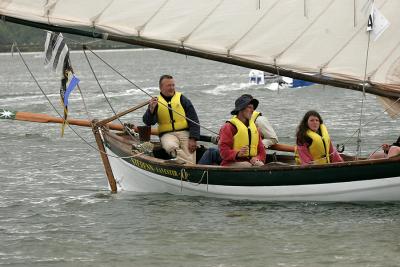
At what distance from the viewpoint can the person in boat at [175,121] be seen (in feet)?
42.8

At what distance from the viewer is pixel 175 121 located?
13.2 metres

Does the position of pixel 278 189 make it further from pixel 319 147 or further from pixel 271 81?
pixel 271 81

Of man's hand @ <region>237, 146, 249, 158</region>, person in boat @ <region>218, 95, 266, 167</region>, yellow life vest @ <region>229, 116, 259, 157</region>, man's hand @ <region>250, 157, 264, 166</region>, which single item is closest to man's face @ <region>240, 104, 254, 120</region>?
person in boat @ <region>218, 95, 266, 167</region>

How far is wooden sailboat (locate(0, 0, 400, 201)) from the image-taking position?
10680mm

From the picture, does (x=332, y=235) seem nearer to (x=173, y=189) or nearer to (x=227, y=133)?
(x=227, y=133)

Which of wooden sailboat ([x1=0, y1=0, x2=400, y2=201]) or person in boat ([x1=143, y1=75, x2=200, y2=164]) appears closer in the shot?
wooden sailboat ([x1=0, y1=0, x2=400, y2=201])

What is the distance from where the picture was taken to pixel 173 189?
43.3 feet

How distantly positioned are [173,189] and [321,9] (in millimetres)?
3633

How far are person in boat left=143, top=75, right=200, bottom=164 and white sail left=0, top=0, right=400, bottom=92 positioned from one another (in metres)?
1.99

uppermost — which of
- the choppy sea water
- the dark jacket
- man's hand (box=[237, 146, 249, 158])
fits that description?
the dark jacket

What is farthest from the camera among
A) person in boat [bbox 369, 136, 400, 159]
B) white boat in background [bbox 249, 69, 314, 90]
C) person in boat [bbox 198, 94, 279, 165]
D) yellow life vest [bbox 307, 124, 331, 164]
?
white boat in background [bbox 249, 69, 314, 90]

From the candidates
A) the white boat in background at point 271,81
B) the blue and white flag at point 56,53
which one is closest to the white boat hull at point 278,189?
the blue and white flag at point 56,53

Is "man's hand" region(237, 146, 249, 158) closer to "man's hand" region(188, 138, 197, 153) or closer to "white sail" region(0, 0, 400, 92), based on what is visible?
"man's hand" region(188, 138, 197, 153)

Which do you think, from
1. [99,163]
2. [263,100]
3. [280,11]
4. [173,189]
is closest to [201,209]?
[173,189]
